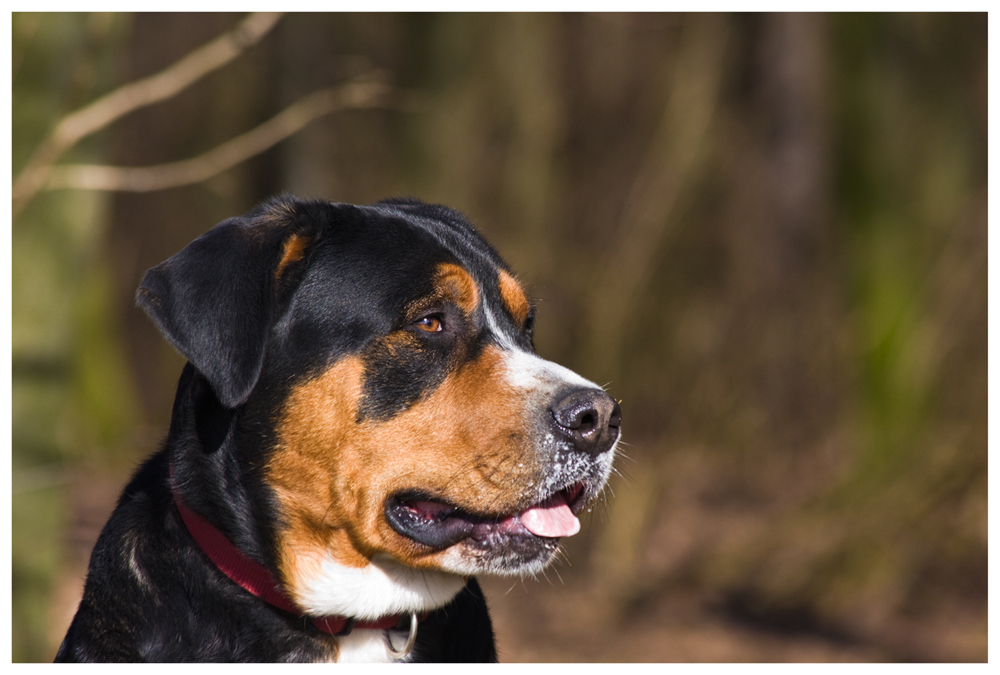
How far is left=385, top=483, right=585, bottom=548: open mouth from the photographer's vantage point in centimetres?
331

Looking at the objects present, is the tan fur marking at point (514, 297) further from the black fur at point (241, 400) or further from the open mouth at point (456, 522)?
the open mouth at point (456, 522)

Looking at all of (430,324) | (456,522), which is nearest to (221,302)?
→ (430,324)

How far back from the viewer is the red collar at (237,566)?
330 cm

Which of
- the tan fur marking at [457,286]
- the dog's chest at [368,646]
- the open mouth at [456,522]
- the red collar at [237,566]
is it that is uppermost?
the tan fur marking at [457,286]

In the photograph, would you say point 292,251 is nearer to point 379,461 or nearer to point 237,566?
point 379,461

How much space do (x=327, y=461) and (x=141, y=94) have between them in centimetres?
223

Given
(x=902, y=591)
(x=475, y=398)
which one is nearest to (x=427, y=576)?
(x=475, y=398)

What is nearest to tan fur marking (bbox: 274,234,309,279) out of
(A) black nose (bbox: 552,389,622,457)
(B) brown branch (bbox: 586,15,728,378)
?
(A) black nose (bbox: 552,389,622,457)

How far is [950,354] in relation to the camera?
8.09 m

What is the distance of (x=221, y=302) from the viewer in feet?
10.6

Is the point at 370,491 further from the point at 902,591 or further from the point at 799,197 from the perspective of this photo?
the point at 799,197

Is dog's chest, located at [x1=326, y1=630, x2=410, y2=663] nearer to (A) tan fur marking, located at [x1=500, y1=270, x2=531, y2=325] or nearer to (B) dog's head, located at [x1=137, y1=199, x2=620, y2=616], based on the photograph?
(B) dog's head, located at [x1=137, y1=199, x2=620, y2=616]

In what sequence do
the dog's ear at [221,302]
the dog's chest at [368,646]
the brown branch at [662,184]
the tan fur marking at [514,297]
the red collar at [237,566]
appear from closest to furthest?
1. the dog's ear at [221,302]
2. the red collar at [237,566]
3. the dog's chest at [368,646]
4. the tan fur marking at [514,297]
5. the brown branch at [662,184]

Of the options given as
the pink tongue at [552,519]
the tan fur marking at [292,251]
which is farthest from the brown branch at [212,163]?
the pink tongue at [552,519]
